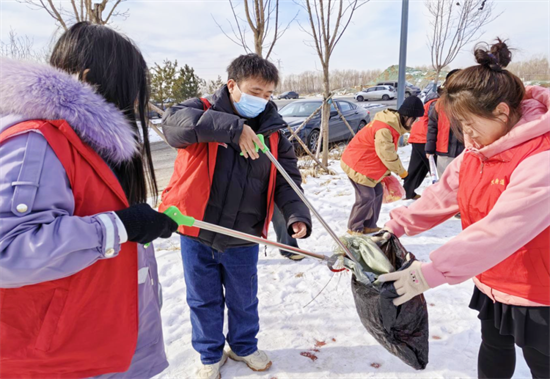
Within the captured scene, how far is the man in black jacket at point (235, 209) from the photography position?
6.34 feet

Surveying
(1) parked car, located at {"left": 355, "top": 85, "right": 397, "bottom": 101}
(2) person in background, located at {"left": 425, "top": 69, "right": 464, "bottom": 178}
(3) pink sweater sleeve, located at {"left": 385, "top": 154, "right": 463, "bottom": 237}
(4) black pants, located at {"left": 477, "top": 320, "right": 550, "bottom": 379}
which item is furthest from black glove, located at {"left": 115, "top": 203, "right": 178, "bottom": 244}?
(1) parked car, located at {"left": 355, "top": 85, "right": 397, "bottom": 101}

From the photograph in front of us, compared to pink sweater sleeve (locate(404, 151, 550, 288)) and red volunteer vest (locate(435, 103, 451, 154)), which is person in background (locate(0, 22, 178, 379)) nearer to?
pink sweater sleeve (locate(404, 151, 550, 288))

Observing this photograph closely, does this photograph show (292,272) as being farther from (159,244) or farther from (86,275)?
(86,275)

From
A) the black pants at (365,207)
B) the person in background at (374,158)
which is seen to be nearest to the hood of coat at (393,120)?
the person in background at (374,158)

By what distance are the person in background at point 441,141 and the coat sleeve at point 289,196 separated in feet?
9.58

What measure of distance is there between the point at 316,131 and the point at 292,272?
649 centimetres

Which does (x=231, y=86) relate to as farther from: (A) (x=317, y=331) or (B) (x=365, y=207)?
(B) (x=365, y=207)

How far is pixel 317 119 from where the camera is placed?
30.8ft

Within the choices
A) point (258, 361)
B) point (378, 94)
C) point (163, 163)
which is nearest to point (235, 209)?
point (258, 361)

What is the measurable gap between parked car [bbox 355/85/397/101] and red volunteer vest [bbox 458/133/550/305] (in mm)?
31005

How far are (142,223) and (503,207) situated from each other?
1.21 meters

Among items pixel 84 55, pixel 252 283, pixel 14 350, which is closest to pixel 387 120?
pixel 252 283

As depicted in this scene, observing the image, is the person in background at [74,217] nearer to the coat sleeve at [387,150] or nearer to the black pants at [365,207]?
A: the coat sleeve at [387,150]

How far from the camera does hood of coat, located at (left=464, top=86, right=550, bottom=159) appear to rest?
129 cm
